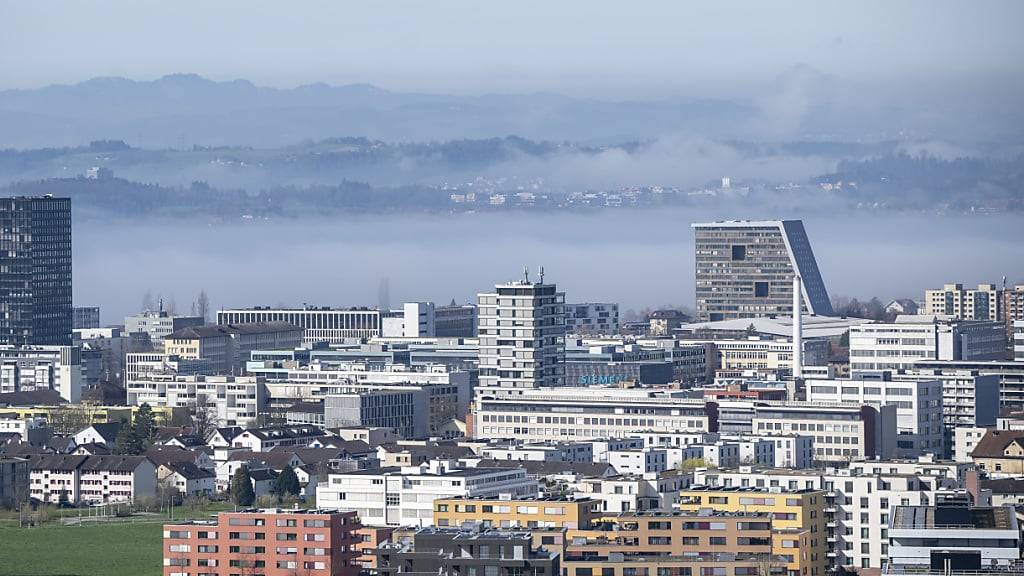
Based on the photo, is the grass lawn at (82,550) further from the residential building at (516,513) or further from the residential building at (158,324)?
the residential building at (158,324)

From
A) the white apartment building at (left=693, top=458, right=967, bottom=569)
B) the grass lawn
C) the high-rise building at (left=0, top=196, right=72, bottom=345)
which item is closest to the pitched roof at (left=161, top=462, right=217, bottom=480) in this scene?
the grass lawn

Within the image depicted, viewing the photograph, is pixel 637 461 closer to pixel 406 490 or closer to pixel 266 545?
pixel 406 490

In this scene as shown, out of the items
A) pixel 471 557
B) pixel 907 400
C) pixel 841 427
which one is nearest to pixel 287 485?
pixel 841 427

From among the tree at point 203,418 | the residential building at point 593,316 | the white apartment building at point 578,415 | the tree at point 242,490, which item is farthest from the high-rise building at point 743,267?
the tree at point 242,490

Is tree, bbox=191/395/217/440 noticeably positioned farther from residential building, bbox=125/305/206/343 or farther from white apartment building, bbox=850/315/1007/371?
residential building, bbox=125/305/206/343

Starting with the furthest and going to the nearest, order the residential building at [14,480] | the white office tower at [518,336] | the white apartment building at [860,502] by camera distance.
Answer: the white office tower at [518,336] < the residential building at [14,480] < the white apartment building at [860,502]
